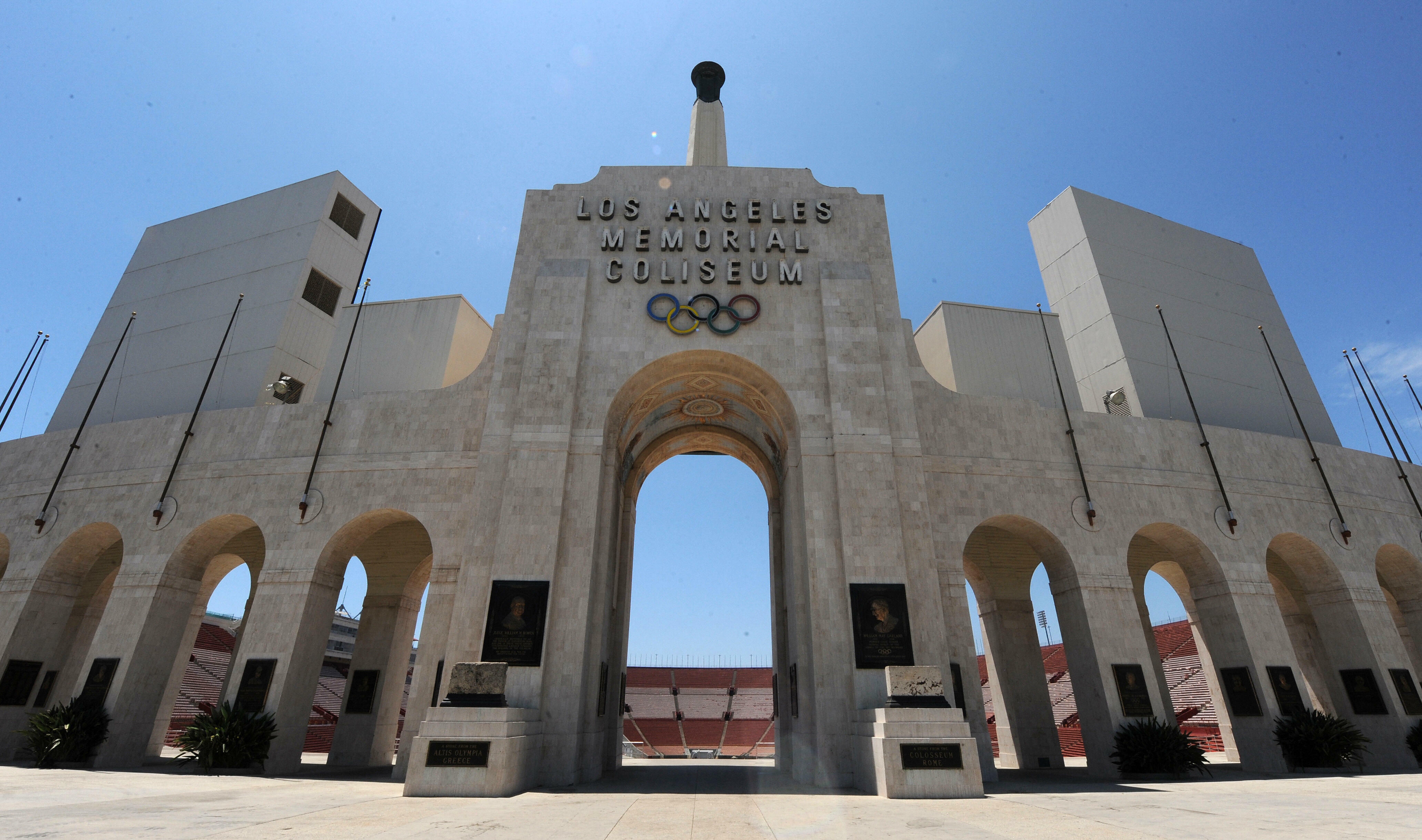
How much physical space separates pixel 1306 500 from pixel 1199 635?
6.12 m

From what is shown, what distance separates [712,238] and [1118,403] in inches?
675

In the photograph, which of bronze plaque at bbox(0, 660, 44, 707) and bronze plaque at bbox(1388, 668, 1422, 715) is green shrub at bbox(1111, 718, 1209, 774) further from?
bronze plaque at bbox(0, 660, 44, 707)

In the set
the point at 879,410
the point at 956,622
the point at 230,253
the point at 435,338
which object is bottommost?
the point at 956,622

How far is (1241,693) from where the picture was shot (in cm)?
2091

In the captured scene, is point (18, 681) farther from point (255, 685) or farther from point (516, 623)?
Result: point (516, 623)

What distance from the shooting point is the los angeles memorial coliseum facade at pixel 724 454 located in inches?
731

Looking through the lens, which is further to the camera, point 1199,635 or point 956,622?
point 1199,635

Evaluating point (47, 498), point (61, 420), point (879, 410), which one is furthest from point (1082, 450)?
point (61, 420)

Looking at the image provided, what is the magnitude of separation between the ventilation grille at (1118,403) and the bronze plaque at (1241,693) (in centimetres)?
936

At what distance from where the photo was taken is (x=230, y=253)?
99.6 ft

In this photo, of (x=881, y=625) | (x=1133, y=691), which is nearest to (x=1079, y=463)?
(x=1133, y=691)

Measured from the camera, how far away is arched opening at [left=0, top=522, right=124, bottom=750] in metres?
21.9

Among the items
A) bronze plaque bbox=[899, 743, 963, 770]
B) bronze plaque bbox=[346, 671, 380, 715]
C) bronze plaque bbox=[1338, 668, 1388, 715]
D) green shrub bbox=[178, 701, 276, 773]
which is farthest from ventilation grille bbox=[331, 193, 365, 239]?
bronze plaque bbox=[1338, 668, 1388, 715]

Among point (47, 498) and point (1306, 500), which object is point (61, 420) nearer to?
point (47, 498)
